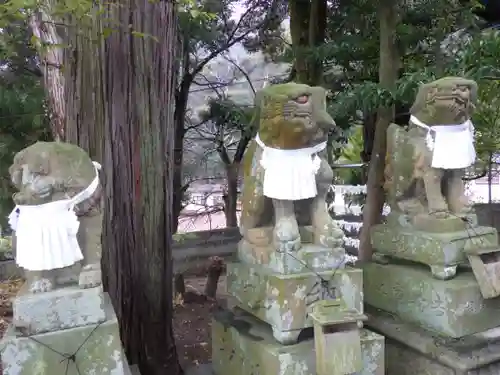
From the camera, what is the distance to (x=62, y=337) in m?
1.83

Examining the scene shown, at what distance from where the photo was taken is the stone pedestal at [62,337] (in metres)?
1.79

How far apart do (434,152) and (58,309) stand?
182 cm

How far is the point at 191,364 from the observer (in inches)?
124

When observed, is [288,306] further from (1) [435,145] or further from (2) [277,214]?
(1) [435,145]

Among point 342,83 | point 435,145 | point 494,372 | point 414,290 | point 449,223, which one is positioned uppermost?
point 342,83

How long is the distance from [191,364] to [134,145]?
1357 mm

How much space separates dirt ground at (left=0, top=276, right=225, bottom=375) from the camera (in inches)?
134

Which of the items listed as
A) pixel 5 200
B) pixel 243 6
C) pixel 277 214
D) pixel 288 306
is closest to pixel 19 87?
pixel 5 200

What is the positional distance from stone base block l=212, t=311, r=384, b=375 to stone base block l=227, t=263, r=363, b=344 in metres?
0.07

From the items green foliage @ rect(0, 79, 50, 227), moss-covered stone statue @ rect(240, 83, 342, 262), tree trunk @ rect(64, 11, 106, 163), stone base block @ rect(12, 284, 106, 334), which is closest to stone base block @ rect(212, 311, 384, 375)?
moss-covered stone statue @ rect(240, 83, 342, 262)

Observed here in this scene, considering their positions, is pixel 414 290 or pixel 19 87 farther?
pixel 19 87

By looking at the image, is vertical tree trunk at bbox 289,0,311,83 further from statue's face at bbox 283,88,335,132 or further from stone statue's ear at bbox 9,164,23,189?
stone statue's ear at bbox 9,164,23,189

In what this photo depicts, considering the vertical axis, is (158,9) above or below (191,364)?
above

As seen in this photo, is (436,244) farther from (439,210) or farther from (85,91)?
(85,91)
